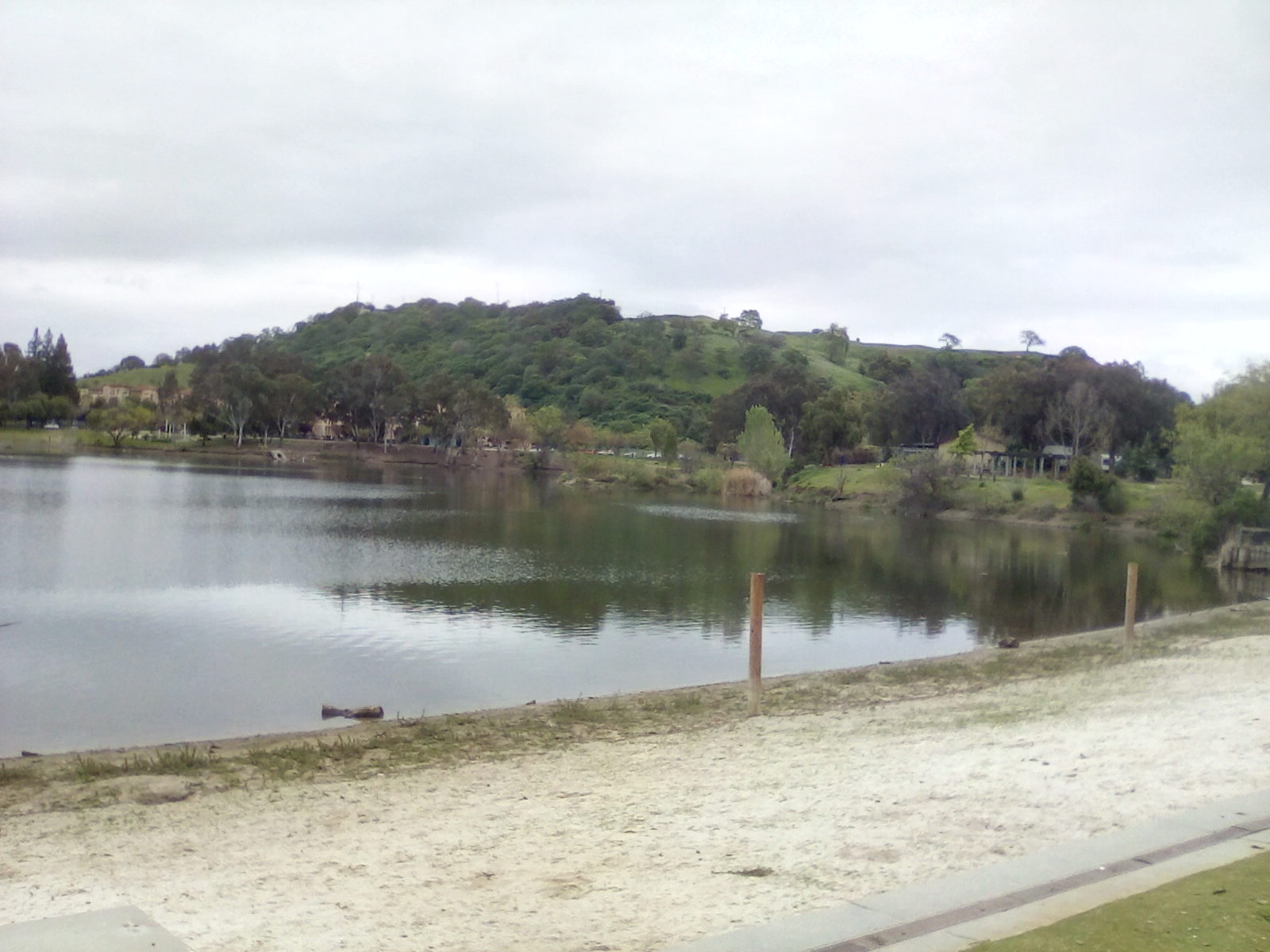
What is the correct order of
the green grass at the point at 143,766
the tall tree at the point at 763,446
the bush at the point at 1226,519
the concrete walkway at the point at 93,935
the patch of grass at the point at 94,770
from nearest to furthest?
the concrete walkway at the point at 93,935
the patch of grass at the point at 94,770
the green grass at the point at 143,766
the bush at the point at 1226,519
the tall tree at the point at 763,446

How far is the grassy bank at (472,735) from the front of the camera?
12.6 m

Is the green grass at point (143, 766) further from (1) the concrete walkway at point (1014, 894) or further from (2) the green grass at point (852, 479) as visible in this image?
(2) the green grass at point (852, 479)

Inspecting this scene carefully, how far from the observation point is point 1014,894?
22.4ft

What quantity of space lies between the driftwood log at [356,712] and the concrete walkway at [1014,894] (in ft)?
36.9

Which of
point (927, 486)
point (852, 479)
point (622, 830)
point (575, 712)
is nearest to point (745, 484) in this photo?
point (852, 479)

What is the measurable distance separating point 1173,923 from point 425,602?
24.2 meters

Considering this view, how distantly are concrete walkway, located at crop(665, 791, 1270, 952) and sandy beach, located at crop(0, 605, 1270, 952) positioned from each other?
0.47 meters

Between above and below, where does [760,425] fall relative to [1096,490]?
above

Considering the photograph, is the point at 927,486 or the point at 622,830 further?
the point at 927,486

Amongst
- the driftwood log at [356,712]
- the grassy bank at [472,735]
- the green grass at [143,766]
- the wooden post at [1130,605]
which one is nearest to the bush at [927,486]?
the wooden post at [1130,605]

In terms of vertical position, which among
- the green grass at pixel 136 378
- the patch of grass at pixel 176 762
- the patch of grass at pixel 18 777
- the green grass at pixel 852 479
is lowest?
the patch of grass at pixel 18 777

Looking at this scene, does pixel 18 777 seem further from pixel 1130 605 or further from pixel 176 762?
pixel 1130 605

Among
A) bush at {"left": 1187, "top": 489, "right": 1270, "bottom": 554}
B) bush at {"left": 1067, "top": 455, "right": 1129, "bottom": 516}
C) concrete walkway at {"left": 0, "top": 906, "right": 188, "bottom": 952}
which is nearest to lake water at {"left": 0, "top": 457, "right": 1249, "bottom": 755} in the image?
bush at {"left": 1187, "top": 489, "right": 1270, "bottom": 554}

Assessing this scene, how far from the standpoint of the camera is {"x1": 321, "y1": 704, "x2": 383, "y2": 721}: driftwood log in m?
16.9
